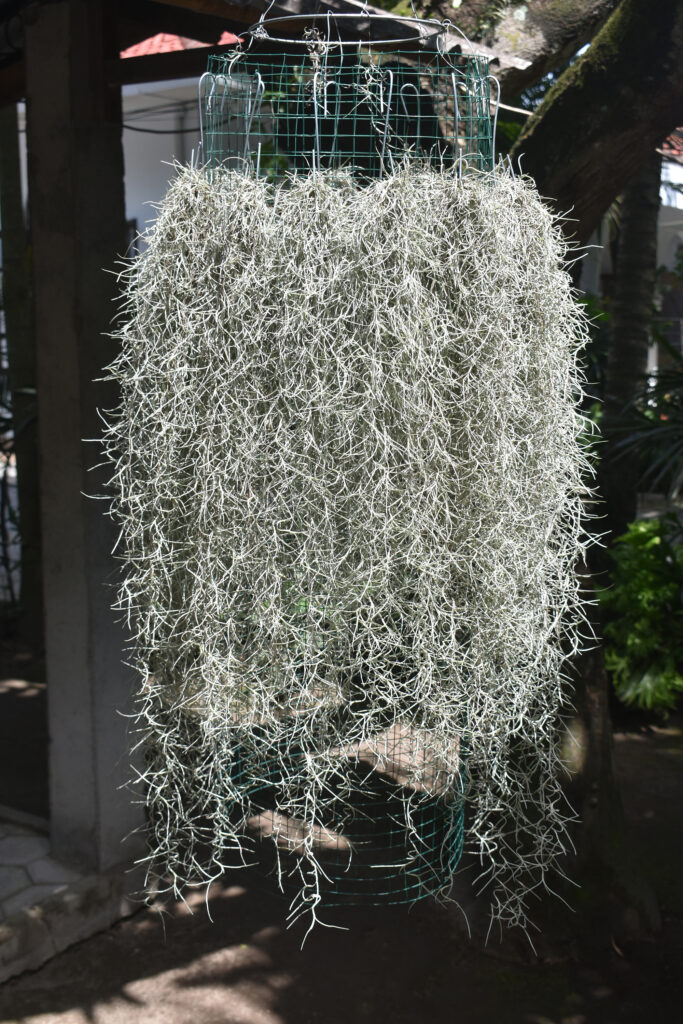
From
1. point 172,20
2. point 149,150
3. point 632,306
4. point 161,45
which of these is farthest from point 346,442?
point 149,150

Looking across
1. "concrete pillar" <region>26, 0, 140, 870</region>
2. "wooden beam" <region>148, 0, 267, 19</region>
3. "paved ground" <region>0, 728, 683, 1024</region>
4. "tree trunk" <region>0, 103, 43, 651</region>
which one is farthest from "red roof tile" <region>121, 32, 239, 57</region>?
"paved ground" <region>0, 728, 683, 1024</region>

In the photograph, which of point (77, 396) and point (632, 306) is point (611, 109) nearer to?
point (77, 396)

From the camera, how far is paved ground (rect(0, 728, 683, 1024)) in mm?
2582

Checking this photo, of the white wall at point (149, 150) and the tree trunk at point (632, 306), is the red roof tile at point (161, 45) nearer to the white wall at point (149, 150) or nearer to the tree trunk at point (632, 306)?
the tree trunk at point (632, 306)

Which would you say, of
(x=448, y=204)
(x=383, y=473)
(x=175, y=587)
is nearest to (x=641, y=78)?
(x=448, y=204)

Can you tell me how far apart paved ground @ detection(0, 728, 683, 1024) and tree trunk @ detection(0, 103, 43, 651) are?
286 cm

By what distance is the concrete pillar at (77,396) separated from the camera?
2.71 m

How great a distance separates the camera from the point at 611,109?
2322 mm

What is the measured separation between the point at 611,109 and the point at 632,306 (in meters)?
2.47

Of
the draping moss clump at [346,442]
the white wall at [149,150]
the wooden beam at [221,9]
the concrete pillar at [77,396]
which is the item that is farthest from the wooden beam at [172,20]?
the white wall at [149,150]

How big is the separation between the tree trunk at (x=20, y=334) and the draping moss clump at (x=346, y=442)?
155 inches

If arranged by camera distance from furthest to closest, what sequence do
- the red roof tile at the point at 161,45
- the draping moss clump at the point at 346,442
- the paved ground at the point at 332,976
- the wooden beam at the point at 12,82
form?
1. the red roof tile at the point at 161,45
2. the wooden beam at the point at 12,82
3. the paved ground at the point at 332,976
4. the draping moss clump at the point at 346,442

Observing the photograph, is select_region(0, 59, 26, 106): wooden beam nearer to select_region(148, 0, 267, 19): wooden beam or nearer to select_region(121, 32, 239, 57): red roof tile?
select_region(121, 32, 239, 57): red roof tile

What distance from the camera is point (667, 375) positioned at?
4.06 metres
